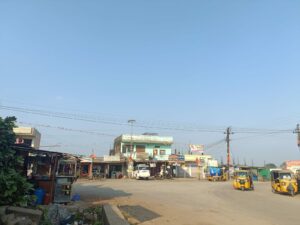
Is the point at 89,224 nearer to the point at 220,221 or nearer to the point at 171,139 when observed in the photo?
the point at 220,221

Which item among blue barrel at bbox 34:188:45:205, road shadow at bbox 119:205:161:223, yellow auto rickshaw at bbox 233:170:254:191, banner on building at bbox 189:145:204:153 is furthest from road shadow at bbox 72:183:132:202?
banner on building at bbox 189:145:204:153

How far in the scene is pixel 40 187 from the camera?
15.8 m

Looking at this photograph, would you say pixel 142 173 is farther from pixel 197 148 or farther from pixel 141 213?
pixel 141 213

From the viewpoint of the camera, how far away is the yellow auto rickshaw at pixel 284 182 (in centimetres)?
2573

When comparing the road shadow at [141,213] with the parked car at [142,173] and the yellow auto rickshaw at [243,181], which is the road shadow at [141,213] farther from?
the parked car at [142,173]

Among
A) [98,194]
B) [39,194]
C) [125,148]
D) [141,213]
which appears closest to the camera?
[141,213]

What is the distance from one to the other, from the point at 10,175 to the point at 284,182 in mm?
21741

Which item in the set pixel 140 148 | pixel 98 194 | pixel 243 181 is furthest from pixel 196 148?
pixel 98 194

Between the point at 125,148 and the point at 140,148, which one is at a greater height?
the point at 140,148

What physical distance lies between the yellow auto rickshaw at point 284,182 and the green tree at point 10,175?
20617 millimetres

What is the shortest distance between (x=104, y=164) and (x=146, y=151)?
8.62 metres

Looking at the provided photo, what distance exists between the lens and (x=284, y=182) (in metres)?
26.3

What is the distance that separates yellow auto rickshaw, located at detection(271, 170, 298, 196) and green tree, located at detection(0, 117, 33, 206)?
20.6 metres

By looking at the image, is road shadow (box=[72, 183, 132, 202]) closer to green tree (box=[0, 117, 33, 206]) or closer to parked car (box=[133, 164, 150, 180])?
green tree (box=[0, 117, 33, 206])
